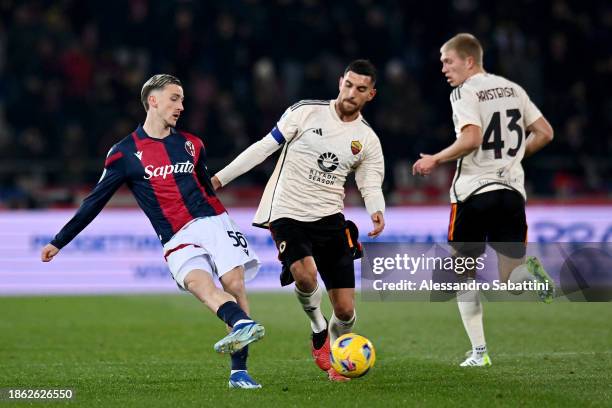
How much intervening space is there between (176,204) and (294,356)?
2.50m

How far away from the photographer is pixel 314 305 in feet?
27.4

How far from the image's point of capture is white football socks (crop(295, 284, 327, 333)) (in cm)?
829

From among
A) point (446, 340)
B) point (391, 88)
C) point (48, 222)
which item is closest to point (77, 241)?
point (48, 222)

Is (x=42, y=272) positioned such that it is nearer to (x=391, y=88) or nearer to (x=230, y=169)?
(x=391, y=88)

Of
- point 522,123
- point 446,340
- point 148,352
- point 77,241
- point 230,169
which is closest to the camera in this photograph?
point 230,169

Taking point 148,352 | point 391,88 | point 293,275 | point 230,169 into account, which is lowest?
point 148,352

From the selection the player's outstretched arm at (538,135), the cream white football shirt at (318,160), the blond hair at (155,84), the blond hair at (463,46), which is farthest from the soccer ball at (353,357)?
the blond hair at (463,46)

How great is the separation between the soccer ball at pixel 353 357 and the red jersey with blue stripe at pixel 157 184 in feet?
4.16

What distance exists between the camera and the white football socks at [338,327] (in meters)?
8.43

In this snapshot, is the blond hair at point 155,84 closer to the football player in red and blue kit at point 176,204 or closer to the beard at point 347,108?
the football player in red and blue kit at point 176,204

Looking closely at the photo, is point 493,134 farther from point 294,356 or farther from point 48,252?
point 48,252

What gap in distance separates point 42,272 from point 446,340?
776 centimetres

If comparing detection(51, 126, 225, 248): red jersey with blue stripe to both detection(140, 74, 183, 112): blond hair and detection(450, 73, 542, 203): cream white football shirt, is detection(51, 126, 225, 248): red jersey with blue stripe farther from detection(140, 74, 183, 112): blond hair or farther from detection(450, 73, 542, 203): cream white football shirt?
detection(450, 73, 542, 203): cream white football shirt

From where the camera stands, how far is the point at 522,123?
8570 millimetres
